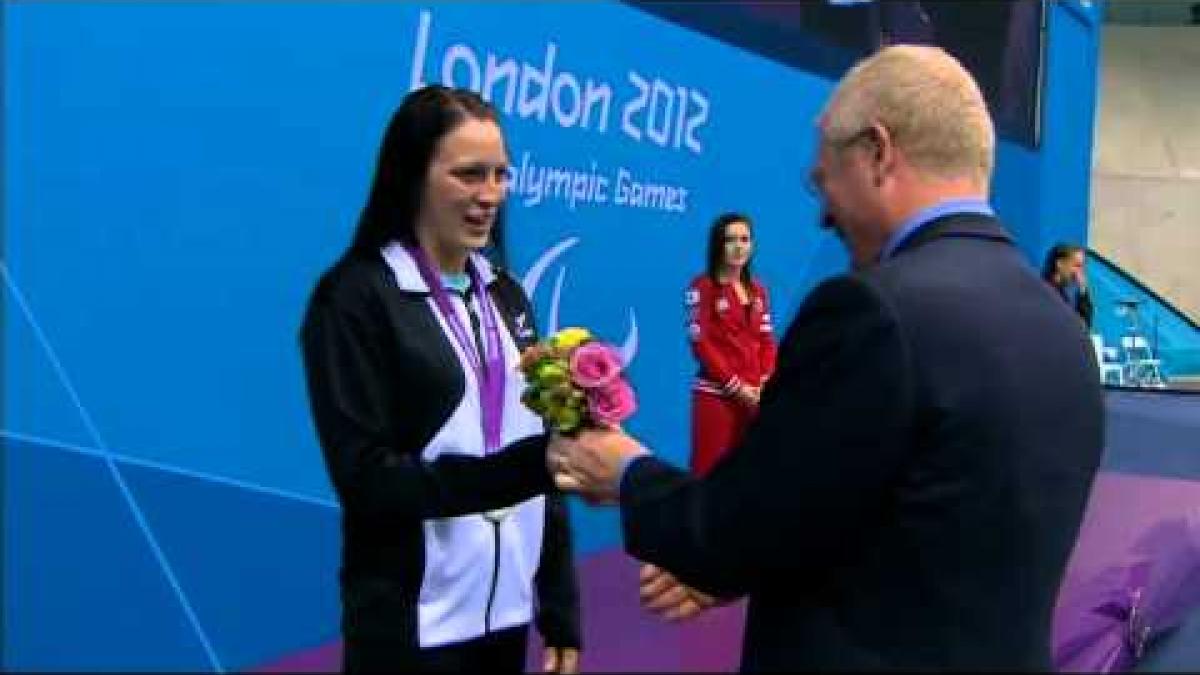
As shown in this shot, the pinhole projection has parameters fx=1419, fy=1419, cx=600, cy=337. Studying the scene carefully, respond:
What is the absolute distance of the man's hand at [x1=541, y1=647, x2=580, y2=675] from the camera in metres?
2.15

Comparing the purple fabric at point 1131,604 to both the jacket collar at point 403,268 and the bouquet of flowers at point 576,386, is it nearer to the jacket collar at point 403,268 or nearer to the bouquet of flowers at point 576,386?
the bouquet of flowers at point 576,386

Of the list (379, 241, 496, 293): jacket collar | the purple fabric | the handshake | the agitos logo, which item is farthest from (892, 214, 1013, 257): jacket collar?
the agitos logo

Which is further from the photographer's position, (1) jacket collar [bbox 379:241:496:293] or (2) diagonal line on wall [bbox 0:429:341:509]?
(2) diagonal line on wall [bbox 0:429:341:509]

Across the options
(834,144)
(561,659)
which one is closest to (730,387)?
(561,659)

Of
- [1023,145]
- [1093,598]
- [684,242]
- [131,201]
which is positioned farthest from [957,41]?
[131,201]

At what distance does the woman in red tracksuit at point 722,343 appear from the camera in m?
5.30

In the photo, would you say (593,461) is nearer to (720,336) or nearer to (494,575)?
(494,575)

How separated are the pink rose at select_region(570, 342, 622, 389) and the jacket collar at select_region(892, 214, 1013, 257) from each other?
1.39 feet

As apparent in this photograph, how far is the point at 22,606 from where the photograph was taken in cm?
289

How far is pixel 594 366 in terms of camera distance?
5.58 feet

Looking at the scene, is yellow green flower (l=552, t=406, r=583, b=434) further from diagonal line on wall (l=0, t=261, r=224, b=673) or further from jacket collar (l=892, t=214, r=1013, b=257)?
diagonal line on wall (l=0, t=261, r=224, b=673)

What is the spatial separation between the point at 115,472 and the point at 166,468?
0.15 meters

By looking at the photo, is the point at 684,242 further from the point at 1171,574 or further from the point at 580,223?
the point at 1171,574

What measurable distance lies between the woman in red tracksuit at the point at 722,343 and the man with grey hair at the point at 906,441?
12.6 feet
